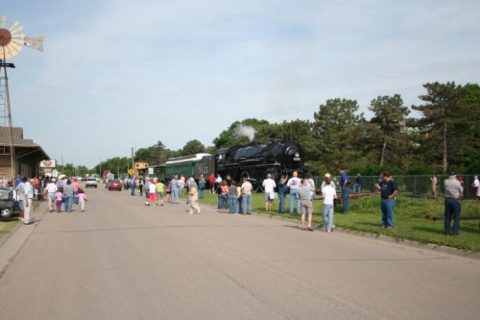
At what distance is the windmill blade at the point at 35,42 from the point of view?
1068 inches

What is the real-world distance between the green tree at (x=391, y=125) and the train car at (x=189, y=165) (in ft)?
78.3

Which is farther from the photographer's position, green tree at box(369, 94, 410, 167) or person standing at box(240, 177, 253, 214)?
green tree at box(369, 94, 410, 167)

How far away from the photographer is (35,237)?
1550 centimetres

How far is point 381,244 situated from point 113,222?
10068mm

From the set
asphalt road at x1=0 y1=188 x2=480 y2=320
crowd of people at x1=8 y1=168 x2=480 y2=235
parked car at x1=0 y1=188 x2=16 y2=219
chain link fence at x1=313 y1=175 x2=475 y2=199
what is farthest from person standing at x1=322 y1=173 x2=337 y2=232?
chain link fence at x1=313 y1=175 x2=475 y2=199

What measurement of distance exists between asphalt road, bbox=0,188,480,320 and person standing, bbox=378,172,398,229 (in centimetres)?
164

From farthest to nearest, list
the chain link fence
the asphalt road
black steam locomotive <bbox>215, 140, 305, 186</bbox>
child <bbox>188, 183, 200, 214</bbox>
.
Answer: black steam locomotive <bbox>215, 140, 305, 186</bbox>
the chain link fence
child <bbox>188, 183, 200, 214</bbox>
the asphalt road

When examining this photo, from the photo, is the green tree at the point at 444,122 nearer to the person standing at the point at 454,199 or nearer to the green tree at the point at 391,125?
the green tree at the point at 391,125

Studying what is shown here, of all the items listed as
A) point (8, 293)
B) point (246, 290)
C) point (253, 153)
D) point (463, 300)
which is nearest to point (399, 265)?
point (463, 300)

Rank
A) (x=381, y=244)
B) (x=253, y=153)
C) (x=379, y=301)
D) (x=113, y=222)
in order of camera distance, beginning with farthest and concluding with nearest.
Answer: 1. (x=253, y=153)
2. (x=113, y=222)
3. (x=381, y=244)
4. (x=379, y=301)

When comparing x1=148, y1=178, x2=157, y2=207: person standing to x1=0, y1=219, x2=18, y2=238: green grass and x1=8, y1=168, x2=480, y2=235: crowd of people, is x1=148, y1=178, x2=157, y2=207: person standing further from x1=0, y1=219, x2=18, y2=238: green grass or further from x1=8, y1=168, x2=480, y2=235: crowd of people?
x1=0, y1=219, x2=18, y2=238: green grass

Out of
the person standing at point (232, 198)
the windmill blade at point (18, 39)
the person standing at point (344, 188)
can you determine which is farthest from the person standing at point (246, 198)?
the windmill blade at point (18, 39)

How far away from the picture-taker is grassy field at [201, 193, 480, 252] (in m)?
13.5

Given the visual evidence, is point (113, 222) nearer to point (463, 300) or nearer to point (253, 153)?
point (463, 300)
